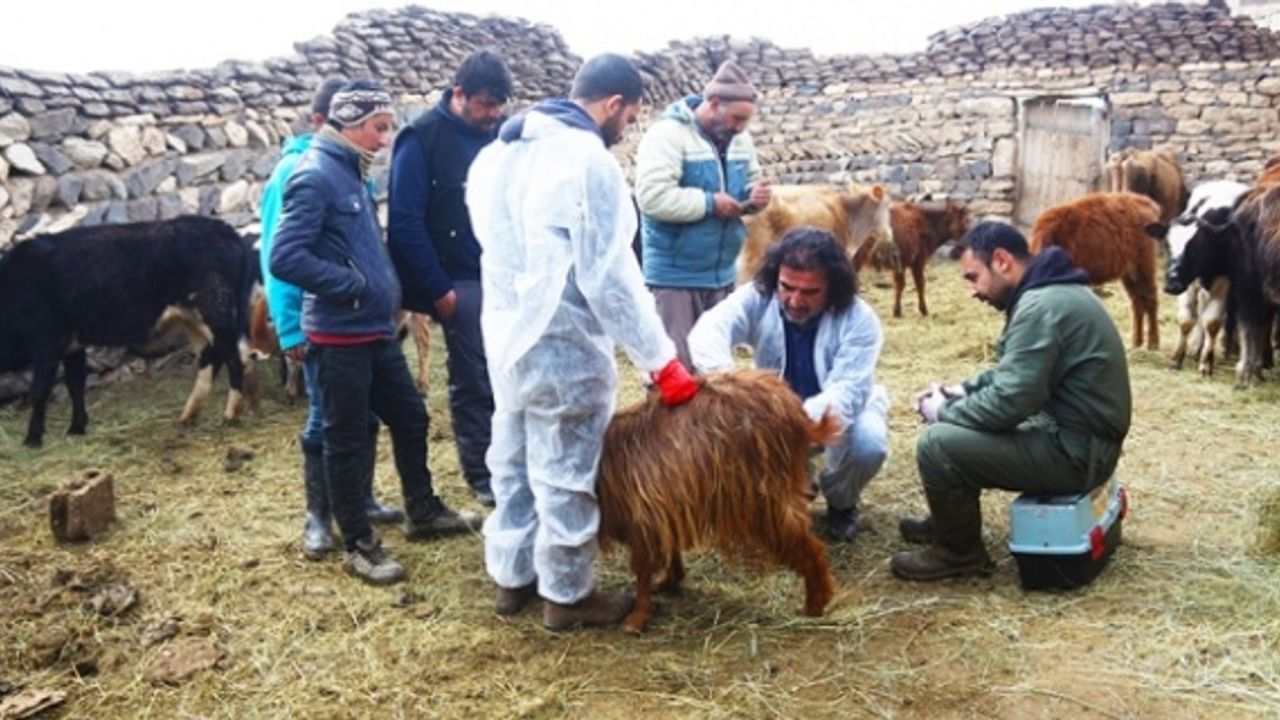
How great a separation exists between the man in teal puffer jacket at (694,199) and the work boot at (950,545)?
66.5 inches

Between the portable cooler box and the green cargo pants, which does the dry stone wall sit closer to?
the green cargo pants

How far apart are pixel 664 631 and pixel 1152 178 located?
11858 mm

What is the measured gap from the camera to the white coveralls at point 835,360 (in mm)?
4434

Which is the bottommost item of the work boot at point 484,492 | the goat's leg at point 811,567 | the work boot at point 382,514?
the work boot at point 382,514

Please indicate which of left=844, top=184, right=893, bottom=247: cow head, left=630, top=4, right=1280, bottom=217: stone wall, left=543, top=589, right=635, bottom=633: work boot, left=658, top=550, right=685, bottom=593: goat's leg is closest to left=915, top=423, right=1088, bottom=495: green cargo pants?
left=658, top=550, right=685, bottom=593: goat's leg

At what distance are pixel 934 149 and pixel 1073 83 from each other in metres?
2.18

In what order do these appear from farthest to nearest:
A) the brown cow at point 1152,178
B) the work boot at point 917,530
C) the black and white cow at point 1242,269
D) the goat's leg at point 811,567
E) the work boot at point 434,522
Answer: the brown cow at point 1152,178 → the black and white cow at point 1242,269 → the work boot at point 434,522 → the work boot at point 917,530 → the goat's leg at point 811,567

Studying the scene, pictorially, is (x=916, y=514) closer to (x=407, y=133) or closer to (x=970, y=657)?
(x=970, y=657)

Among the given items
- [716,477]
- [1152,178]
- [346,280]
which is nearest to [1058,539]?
[716,477]

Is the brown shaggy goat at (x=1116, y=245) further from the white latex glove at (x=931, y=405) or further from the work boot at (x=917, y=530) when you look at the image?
the white latex glove at (x=931, y=405)

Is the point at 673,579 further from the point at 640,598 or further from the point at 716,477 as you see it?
the point at 716,477

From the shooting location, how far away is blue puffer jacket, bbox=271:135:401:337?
412cm

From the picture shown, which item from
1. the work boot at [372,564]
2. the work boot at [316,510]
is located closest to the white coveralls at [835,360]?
the work boot at [372,564]

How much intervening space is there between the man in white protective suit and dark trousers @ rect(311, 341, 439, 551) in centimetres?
Answer: 79
